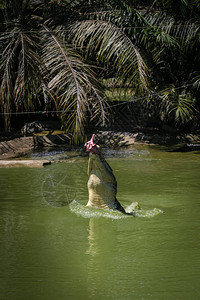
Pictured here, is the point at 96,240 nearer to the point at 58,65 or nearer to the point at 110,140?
the point at 58,65

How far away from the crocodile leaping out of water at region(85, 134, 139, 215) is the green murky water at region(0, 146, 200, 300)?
0.15 meters

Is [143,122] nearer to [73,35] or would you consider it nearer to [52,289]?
[73,35]

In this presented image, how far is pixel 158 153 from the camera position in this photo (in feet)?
41.1

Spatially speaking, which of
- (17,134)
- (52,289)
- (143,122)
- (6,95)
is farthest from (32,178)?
(143,122)

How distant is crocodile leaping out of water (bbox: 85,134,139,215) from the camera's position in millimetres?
6395

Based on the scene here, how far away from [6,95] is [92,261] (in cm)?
714

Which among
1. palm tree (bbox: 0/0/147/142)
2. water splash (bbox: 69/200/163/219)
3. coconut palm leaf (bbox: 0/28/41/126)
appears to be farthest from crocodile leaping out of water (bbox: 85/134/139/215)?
coconut palm leaf (bbox: 0/28/41/126)

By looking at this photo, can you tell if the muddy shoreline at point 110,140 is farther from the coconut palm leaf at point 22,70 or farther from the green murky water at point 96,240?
the green murky water at point 96,240

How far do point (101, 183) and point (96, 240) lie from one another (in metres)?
1.05

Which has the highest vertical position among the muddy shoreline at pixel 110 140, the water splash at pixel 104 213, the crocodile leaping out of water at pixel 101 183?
the crocodile leaping out of water at pixel 101 183

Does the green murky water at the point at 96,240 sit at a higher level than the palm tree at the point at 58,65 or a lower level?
lower

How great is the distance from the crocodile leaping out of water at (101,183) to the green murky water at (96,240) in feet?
0.50

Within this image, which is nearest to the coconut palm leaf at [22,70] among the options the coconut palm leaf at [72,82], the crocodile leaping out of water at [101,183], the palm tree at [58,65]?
the palm tree at [58,65]

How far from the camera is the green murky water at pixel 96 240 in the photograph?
14.3 feet
